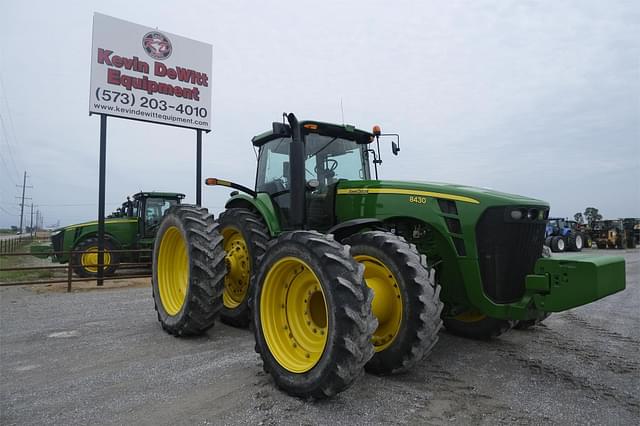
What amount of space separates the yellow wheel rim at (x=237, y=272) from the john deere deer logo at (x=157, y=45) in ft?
24.4

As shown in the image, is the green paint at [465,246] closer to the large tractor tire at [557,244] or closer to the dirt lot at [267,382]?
the dirt lot at [267,382]

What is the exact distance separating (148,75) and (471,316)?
9790mm

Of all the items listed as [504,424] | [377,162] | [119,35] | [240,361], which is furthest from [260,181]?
[119,35]

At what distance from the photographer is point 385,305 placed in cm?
349

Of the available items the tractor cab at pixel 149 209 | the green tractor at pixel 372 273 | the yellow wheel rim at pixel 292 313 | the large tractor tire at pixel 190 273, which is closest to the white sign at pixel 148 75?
the tractor cab at pixel 149 209

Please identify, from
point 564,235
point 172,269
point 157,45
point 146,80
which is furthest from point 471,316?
point 564,235

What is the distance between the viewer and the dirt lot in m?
2.76

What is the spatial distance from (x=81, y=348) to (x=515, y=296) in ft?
14.4

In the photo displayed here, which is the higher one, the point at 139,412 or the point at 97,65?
the point at 97,65

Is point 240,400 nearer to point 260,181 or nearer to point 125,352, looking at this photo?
point 125,352

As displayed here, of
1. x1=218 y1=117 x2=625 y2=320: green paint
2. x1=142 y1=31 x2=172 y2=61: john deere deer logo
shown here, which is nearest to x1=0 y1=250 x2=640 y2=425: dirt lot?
x1=218 y1=117 x2=625 y2=320: green paint

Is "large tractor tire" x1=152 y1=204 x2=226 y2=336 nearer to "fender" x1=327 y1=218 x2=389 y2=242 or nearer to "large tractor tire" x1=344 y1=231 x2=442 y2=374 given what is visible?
"fender" x1=327 y1=218 x2=389 y2=242

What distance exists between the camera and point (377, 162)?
17.7 ft

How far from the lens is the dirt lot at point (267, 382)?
2.76m
